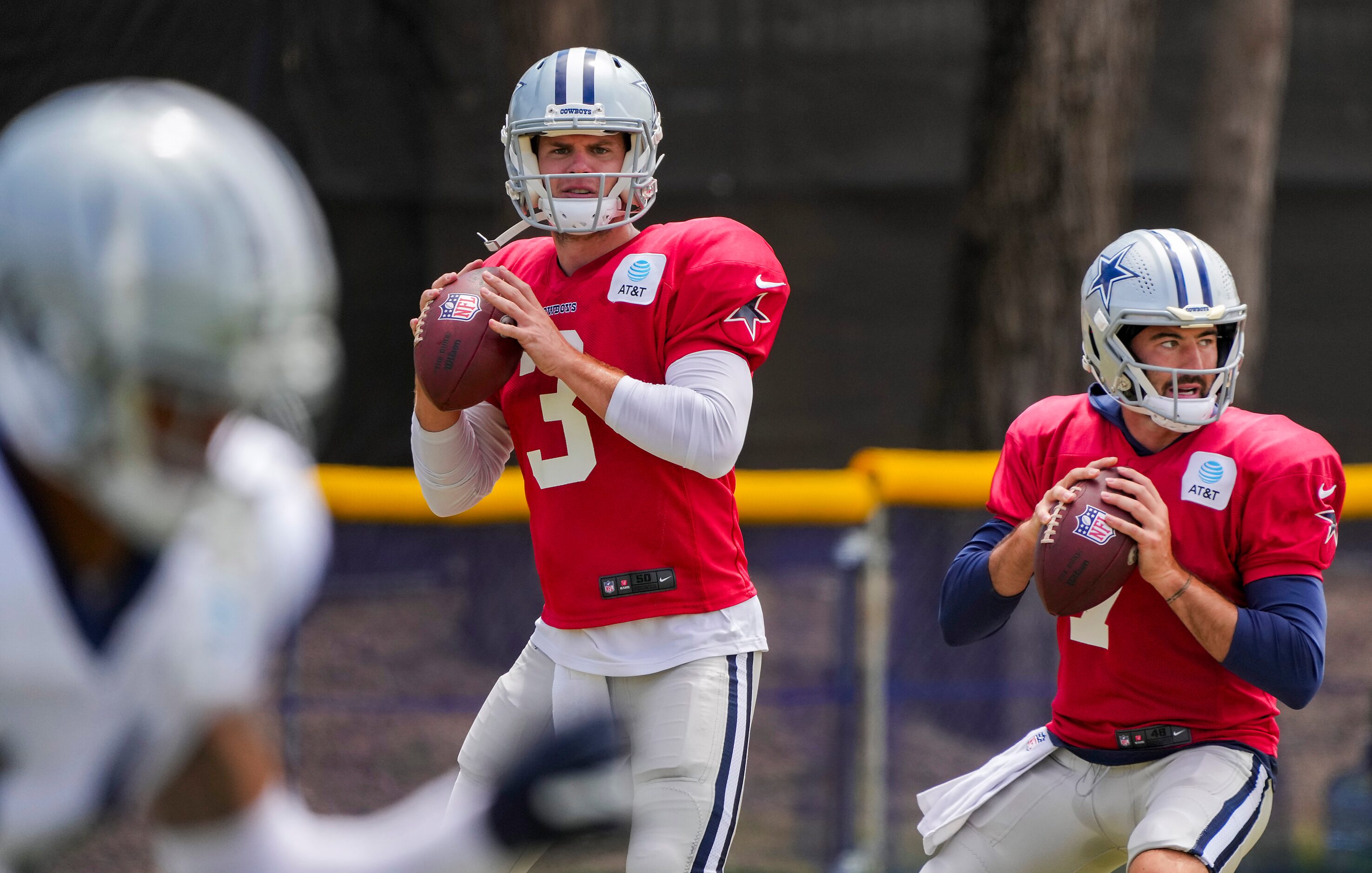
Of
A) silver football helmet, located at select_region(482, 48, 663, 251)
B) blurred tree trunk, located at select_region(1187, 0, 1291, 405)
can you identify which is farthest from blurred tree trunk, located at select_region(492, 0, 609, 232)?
→ silver football helmet, located at select_region(482, 48, 663, 251)

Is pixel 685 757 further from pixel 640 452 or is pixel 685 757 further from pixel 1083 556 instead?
pixel 1083 556

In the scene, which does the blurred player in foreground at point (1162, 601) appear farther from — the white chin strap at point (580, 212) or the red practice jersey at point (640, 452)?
the white chin strap at point (580, 212)

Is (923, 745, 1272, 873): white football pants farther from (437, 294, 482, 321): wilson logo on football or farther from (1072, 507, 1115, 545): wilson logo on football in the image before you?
(437, 294, 482, 321): wilson logo on football

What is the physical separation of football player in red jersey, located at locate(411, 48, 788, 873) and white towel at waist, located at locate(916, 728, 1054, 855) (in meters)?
0.52

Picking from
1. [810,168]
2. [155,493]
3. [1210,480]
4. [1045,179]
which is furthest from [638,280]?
[810,168]

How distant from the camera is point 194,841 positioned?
1.54 metres

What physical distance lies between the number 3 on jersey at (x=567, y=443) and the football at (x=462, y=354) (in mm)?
80

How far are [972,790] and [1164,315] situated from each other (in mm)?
1095

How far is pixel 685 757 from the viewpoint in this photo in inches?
114

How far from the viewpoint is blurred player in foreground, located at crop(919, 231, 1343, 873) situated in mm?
2818

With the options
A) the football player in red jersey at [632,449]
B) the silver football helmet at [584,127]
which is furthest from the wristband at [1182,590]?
the silver football helmet at [584,127]

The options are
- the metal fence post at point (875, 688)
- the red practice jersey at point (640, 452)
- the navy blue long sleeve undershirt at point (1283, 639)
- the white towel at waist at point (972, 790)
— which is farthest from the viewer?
the metal fence post at point (875, 688)

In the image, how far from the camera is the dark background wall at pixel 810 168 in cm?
684

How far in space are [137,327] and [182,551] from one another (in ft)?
0.78
